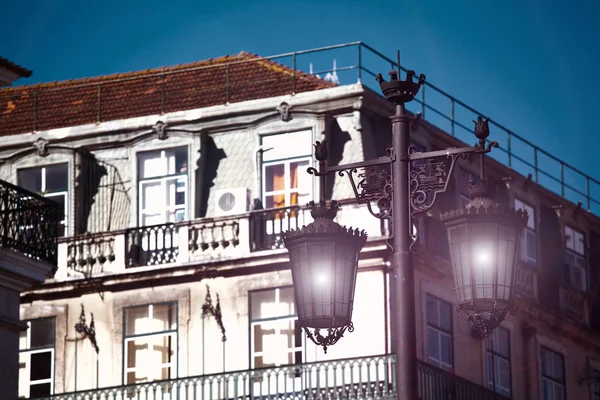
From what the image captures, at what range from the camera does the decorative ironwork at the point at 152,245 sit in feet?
118

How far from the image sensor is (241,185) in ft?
118

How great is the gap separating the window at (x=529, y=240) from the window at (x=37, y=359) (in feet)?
31.0

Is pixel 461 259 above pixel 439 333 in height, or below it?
below

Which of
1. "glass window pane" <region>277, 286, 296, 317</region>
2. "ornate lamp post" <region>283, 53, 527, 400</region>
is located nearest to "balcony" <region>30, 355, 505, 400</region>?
"glass window pane" <region>277, 286, 296, 317</region>

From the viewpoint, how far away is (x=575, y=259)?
4153cm

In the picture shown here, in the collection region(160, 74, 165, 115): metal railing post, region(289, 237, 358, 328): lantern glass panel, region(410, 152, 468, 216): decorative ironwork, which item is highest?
region(160, 74, 165, 115): metal railing post

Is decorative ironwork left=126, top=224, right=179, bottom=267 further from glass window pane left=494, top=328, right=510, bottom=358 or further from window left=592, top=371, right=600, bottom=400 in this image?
window left=592, top=371, right=600, bottom=400

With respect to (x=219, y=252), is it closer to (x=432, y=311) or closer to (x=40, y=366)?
(x=432, y=311)

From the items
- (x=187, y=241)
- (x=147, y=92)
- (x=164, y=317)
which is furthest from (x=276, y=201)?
(x=147, y=92)

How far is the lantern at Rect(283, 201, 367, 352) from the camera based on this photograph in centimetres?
1595

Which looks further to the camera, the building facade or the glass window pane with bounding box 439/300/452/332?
the glass window pane with bounding box 439/300/452/332

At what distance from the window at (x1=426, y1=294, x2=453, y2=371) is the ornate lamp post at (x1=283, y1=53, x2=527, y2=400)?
59.8 feet

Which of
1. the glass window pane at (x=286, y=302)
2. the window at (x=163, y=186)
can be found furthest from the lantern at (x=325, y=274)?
the window at (x=163, y=186)

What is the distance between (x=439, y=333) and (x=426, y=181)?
19252 mm
